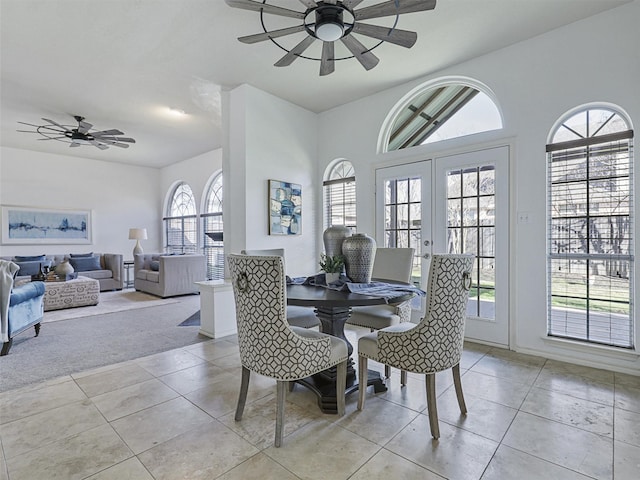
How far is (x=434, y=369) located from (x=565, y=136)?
2573 mm

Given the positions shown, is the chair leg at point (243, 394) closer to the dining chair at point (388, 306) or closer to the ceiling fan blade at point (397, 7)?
the dining chair at point (388, 306)

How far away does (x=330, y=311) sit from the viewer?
226cm

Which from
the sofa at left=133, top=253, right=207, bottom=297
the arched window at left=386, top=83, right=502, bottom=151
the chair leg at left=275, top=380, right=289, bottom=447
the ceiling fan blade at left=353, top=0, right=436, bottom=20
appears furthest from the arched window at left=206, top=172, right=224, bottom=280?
the chair leg at left=275, top=380, right=289, bottom=447

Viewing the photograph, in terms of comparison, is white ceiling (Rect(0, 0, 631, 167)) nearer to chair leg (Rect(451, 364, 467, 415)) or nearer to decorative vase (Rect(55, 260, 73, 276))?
decorative vase (Rect(55, 260, 73, 276))

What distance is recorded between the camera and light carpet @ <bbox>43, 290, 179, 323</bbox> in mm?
4691

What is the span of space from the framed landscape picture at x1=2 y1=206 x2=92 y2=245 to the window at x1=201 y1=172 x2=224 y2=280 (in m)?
2.66

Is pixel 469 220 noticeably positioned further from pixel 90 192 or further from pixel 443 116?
pixel 90 192

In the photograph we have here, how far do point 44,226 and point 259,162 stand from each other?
230 inches

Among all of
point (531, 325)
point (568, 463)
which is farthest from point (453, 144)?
point (568, 463)

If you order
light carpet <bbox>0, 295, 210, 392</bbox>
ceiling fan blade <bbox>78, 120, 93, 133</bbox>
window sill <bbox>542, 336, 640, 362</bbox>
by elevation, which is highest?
ceiling fan blade <bbox>78, 120, 93, 133</bbox>

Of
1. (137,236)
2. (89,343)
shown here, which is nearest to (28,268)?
(137,236)

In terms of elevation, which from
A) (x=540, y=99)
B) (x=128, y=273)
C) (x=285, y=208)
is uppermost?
(x=540, y=99)

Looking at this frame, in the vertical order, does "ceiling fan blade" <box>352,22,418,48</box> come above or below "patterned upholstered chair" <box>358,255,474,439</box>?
above

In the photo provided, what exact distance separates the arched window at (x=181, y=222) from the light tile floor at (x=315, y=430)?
5.62 metres
